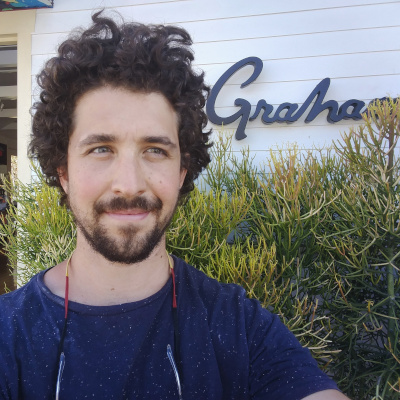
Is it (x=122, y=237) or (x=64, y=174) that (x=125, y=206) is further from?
(x=64, y=174)

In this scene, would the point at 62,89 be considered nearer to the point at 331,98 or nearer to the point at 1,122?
the point at 331,98

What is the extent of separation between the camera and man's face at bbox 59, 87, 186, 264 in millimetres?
1208

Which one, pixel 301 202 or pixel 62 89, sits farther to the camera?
pixel 301 202

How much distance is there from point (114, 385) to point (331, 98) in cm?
306

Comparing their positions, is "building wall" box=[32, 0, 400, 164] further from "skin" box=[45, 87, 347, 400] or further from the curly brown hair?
"skin" box=[45, 87, 347, 400]

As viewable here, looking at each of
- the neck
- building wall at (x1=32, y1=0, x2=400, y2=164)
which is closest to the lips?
the neck

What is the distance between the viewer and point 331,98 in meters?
3.40

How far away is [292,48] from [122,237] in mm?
2884

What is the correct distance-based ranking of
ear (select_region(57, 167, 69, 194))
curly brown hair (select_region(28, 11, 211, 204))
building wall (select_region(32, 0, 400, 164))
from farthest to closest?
building wall (select_region(32, 0, 400, 164)) < ear (select_region(57, 167, 69, 194)) < curly brown hair (select_region(28, 11, 211, 204))

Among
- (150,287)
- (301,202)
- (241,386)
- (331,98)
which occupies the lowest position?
(241,386)

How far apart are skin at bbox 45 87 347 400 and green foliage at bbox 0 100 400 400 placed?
41.8 inches

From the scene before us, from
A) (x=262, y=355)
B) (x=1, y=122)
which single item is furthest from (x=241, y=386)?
(x=1, y=122)

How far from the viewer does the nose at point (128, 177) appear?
3.87ft

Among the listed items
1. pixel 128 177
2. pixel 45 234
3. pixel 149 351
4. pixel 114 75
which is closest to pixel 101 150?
pixel 128 177
